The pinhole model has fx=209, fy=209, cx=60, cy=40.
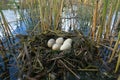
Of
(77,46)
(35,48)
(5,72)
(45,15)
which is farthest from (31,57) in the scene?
(45,15)

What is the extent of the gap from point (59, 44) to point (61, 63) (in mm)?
265

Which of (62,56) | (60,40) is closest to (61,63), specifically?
(62,56)

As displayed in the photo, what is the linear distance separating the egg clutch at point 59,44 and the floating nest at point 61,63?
35 millimetres

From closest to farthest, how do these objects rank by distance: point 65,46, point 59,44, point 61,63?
1. point 61,63
2. point 65,46
3. point 59,44

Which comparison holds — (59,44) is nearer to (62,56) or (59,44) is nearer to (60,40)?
(60,40)

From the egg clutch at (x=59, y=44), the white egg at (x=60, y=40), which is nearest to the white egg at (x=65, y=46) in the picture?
the egg clutch at (x=59, y=44)

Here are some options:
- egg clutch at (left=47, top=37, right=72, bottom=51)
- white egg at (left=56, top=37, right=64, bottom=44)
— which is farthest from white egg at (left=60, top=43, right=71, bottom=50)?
white egg at (left=56, top=37, right=64, bottom=44)

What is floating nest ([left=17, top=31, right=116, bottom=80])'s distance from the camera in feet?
4.90

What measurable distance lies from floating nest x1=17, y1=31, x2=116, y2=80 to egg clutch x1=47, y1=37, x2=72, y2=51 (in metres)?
0.04

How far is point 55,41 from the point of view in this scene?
184 centimetres

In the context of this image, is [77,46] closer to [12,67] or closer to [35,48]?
[35,48]

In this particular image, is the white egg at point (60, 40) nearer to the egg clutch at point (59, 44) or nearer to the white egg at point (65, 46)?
the egg clutch at point (59, 44)

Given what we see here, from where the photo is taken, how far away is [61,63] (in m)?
1.54

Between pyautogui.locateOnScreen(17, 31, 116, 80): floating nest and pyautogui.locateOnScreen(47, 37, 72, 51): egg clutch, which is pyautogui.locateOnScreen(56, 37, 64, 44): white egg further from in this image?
pyautogui.locateOnScreen(17, 31, 116, 80): floating nest
